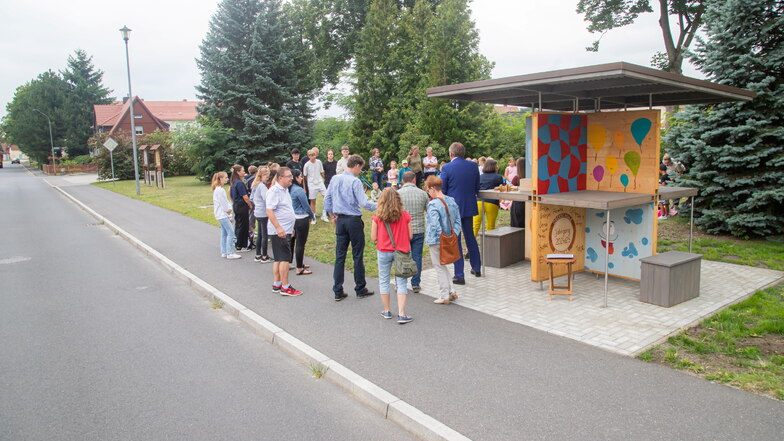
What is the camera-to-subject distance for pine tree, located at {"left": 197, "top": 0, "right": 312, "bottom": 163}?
99.0 ft

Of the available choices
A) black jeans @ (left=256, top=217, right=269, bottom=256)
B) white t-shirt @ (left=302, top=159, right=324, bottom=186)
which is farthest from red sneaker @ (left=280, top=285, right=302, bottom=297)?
white t-shirt @ (left=302, top=159, right=324, bottom=186)

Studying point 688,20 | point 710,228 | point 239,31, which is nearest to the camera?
point 710,228

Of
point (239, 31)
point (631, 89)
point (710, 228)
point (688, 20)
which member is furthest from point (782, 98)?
point (239, 31)

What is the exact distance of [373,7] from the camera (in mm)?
30625

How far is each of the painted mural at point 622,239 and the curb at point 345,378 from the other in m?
4.74

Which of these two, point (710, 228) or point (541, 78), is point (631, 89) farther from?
point (710, 228)

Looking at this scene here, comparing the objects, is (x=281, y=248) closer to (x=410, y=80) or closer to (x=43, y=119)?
(x=410, y=80)

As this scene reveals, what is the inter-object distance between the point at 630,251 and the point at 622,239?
0.75ft

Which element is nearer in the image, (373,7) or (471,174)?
(471,174)

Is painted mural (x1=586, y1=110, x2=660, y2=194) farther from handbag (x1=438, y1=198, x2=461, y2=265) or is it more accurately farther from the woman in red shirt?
the woman in red shirt

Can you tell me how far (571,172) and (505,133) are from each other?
19793 mm

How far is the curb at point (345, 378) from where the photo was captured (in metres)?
4.08

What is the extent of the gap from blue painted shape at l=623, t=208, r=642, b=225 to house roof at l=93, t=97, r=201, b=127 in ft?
248

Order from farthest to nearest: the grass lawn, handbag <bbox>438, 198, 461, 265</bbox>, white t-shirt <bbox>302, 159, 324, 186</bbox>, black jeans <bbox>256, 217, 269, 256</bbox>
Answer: white t-shirt <bbox>302, 159, 324, 186</bbox> → black jeans <bbox>256, 217, 269, 256</bbox> → handbag <bbox>438, 198, 461, 265</bbox> → the grass lawn
